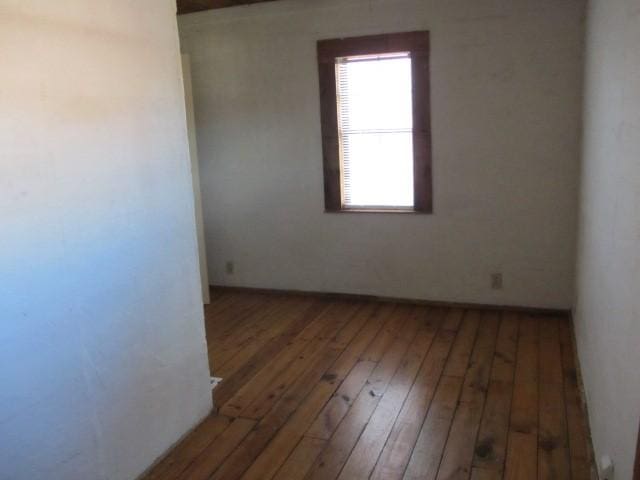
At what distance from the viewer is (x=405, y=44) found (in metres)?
3.94

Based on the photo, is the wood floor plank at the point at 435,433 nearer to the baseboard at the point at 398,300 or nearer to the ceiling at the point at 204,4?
the baseboard at the point at 398,300

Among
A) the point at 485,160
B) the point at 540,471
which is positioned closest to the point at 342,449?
the point at 540,471

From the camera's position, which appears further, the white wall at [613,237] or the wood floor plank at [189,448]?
the wood floor plank at [189,448]

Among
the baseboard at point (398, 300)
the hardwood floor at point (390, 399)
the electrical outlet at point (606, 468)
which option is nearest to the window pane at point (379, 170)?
the baseboard at point (398, 300)

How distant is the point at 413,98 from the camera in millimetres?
4004

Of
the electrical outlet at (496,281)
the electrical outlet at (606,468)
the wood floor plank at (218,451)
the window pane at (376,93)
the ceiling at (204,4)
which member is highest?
the ceiling at (204,4)

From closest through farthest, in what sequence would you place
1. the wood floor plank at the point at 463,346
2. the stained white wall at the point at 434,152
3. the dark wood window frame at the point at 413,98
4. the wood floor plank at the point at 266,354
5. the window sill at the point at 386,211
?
the wood floor plank at the point at 266,354
the wood floor plank at the point at 463,346
the stained white wall at the point at 434,152
the dark wood window frame at the point at 413,98
the window sill at the point at 386,211

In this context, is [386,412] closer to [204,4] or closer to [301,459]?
[301,459]

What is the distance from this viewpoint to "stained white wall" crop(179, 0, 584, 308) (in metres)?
3.74

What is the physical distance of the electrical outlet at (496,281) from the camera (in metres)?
4.08

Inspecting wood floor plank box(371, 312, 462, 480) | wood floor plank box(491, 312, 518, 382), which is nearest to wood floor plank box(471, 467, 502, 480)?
wood floor plank box(371, 312, 462, 480)

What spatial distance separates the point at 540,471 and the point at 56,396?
1.86 m

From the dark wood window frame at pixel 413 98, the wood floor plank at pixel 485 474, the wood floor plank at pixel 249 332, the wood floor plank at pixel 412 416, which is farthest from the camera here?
the dark wood window frame at pixel 413 98

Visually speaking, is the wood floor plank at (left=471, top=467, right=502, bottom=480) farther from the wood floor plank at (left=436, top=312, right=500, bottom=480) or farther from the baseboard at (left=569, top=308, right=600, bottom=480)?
the baseboard at (left=569, top=308, right=600, bottom=480)
